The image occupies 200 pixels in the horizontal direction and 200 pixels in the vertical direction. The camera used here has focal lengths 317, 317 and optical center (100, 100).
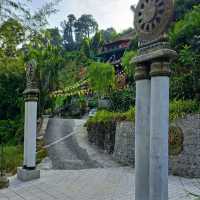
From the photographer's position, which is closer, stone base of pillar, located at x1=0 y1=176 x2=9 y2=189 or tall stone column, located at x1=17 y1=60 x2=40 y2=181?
stone base of pillar, located at x1=0 y1=176 x2=9 y2=189

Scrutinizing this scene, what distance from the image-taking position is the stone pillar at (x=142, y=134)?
4770mm

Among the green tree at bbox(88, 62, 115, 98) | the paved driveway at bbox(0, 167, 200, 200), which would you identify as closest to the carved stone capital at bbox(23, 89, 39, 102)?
the paved driveway at bbox(0, 167, 200, 200)

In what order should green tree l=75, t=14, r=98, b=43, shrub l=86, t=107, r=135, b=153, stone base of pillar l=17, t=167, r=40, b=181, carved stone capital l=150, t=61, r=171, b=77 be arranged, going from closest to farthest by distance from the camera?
1. carved stone capital l=150, t=61, r=171, b=77
2. stone base of pillar l=17, t=167, r=40, b=181
3. shrub l=86, t=107, r=135, b=153
4. green tree l=75, t=14, r=98, b=43

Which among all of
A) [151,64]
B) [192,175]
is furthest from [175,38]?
[151,64]

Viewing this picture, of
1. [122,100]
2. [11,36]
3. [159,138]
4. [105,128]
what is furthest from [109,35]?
[159,138]

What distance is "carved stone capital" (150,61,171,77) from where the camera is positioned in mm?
4414

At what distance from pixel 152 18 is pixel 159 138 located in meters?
1.78

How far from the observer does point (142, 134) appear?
4.82m

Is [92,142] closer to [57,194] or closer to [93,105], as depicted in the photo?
[57,194]

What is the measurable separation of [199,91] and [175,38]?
6.13 m

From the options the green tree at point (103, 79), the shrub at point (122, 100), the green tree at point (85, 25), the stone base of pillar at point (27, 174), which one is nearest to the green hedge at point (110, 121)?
the shrub at point (122, 100)

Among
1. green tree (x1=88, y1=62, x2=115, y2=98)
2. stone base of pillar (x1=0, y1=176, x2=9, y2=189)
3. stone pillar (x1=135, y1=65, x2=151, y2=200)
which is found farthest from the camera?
green tree (x1=88, y1=62, x2=115, y2=98)

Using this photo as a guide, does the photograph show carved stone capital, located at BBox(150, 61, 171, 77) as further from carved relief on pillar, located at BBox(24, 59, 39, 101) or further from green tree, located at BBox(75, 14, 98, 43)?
green tree, located at BBox(75, 14, 98, 43)

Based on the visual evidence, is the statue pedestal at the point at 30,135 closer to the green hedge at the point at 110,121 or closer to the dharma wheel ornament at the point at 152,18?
the green hedge at the point at 110,121
